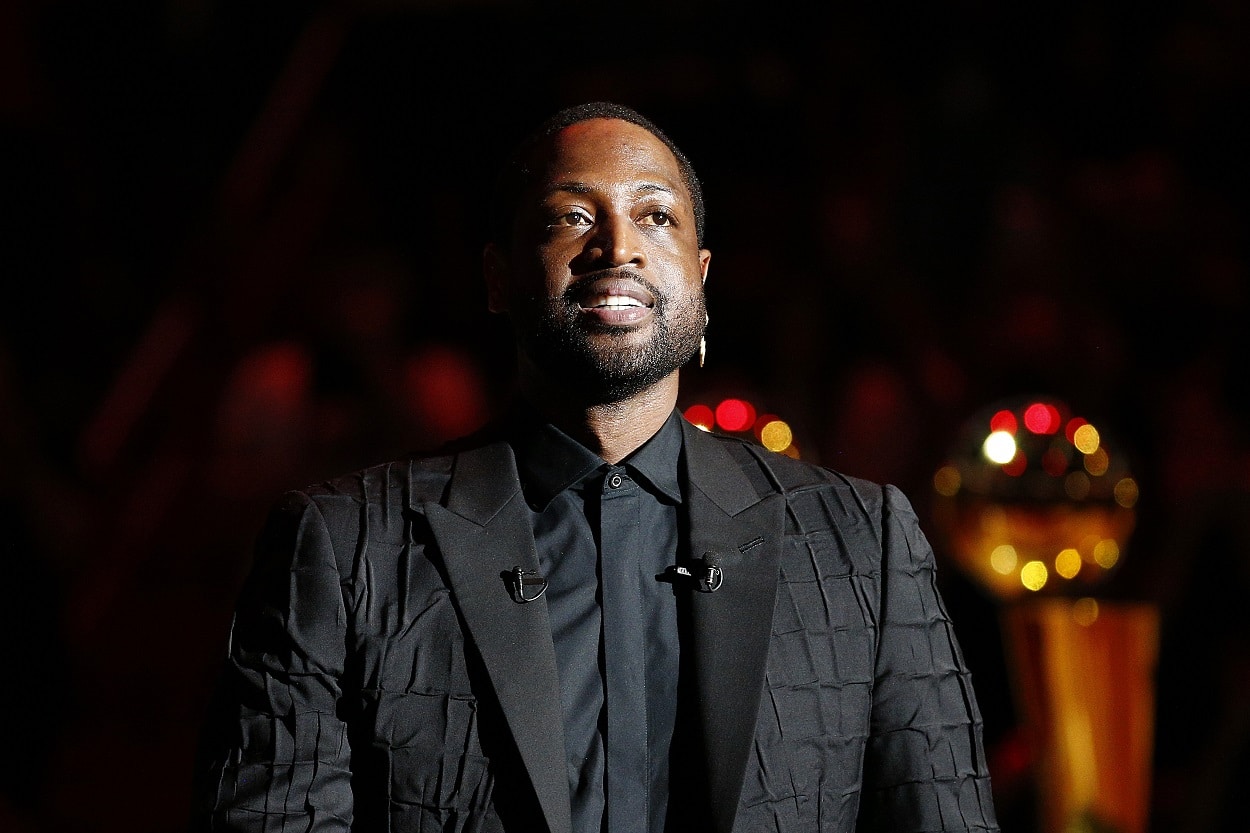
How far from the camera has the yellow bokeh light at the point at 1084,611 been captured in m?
2.82

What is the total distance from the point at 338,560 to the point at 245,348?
3.29 m

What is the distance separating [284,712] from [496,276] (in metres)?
0.61

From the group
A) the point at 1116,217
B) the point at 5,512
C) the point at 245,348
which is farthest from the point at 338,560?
the point at 1116,217

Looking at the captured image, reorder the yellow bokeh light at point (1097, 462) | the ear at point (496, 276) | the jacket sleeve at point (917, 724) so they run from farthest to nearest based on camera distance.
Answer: the yellow bokeh light at point (1097, 462)
the ear at point (496, 276)
the jacket sleeve at point (917, 724)

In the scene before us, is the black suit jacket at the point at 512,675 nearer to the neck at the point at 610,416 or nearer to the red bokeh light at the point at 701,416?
the neck at the point at 610,416

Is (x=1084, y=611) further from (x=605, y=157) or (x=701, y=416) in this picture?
(x=605, y=157)

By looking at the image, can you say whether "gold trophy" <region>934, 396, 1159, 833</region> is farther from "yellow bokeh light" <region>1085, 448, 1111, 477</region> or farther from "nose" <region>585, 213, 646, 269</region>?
"nose" <region>585, 213, 646, 269</region>

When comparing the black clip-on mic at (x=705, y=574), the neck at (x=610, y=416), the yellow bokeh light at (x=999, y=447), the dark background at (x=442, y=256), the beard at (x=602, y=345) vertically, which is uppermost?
the dark background at (x=442, y=256)

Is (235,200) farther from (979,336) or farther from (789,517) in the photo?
(789,517)

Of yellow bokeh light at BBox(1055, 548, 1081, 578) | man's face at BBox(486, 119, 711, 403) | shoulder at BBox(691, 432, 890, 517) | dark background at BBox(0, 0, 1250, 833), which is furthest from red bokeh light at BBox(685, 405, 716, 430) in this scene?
man's face at BBox(486, 119, 711, 403)

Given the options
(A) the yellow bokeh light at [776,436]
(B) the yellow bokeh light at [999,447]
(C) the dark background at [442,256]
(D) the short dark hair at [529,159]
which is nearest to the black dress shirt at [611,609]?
(D) the short dark hair at [529,159]

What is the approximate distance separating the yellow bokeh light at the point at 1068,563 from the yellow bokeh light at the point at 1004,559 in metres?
0.08

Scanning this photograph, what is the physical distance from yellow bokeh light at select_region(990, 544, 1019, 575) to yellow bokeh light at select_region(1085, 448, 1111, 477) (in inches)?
8.6

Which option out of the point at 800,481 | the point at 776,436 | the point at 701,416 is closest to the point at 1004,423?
the point at 776,436
